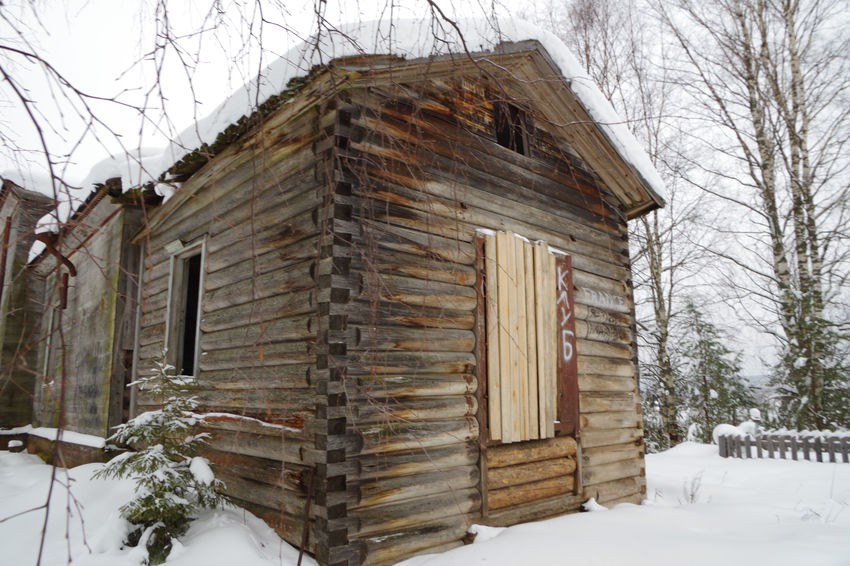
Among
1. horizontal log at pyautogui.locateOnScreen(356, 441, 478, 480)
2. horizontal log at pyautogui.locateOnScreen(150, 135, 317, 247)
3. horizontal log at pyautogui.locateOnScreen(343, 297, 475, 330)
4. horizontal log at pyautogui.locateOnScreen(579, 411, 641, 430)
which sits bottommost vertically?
horizontal log at pyautogui.locateOnScreen(356, 441, 478, 480)

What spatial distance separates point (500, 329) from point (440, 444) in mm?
1276

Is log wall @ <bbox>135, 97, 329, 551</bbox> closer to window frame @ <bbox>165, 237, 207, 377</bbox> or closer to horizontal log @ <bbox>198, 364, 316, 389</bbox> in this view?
horizontal log @ <bbox>198, 364, 316, 389</bbox>

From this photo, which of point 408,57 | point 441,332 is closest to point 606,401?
point 441,332

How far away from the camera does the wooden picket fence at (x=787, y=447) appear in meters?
11.0

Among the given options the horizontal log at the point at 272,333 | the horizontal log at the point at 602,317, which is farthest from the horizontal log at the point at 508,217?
the horizontal log at the point at 272,333

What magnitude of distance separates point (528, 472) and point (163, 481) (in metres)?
3.33

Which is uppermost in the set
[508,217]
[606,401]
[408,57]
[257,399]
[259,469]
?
[408,57]

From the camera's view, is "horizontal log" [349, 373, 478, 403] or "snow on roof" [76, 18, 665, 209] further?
"horizontal log" [349, 373, 478, 403]

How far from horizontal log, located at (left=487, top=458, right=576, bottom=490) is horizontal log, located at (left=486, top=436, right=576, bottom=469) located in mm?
46

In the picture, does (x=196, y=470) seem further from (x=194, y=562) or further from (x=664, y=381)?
(x=664, y=381)

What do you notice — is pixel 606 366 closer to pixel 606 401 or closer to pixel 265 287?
pixel 606 401

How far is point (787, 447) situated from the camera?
1185cm

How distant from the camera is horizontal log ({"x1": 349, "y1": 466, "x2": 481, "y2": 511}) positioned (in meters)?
4.09

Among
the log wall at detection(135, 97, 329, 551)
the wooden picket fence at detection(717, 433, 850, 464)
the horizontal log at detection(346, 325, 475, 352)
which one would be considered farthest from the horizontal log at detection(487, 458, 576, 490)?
the wooden picket fence at detection(717, 433, 850, 464)
